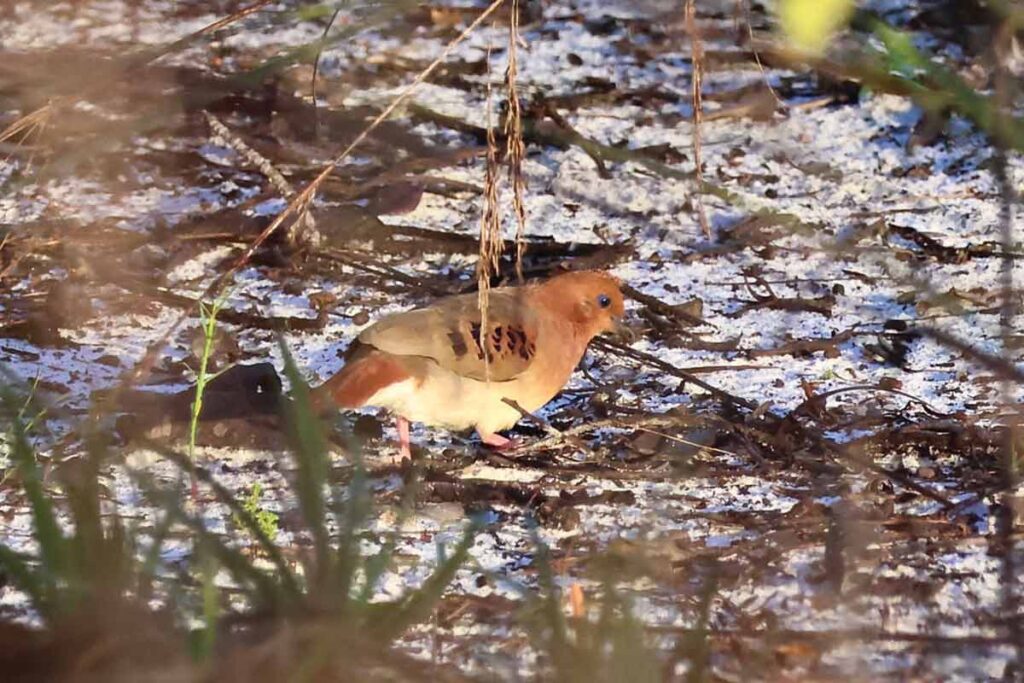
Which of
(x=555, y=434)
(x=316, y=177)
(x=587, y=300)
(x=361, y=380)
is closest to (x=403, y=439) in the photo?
(x=361, y=380)

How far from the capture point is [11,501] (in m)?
3.75

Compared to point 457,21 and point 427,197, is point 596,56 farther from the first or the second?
point 427,197

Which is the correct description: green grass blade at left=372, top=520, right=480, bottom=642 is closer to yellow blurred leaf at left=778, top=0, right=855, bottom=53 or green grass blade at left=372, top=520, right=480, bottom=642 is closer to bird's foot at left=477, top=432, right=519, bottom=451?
yellow blurred leaf at left=778, top=0, right=855, bottom=53

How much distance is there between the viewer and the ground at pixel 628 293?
3.21 m

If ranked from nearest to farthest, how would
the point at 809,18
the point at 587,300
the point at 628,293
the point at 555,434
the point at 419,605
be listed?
1. the point at 809,18
2. the point at 419,605
3. the point at 555,434
4. the point at 587,300
5. the point at 628,293

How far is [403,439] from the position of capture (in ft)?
14.3

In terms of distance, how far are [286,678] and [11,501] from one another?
212 centimetres

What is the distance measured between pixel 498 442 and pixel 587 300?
2.35ft

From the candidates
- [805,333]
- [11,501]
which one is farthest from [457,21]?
[11,501]

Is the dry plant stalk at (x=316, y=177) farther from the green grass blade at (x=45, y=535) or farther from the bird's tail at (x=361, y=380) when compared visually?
the bird's tail at (x=361, y=380)

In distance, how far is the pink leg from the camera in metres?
4.32

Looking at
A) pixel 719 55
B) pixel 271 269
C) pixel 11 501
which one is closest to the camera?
pixel 11 501

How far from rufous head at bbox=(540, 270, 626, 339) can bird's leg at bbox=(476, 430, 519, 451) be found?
1.77 feet

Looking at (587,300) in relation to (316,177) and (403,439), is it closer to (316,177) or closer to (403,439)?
(403,439)
